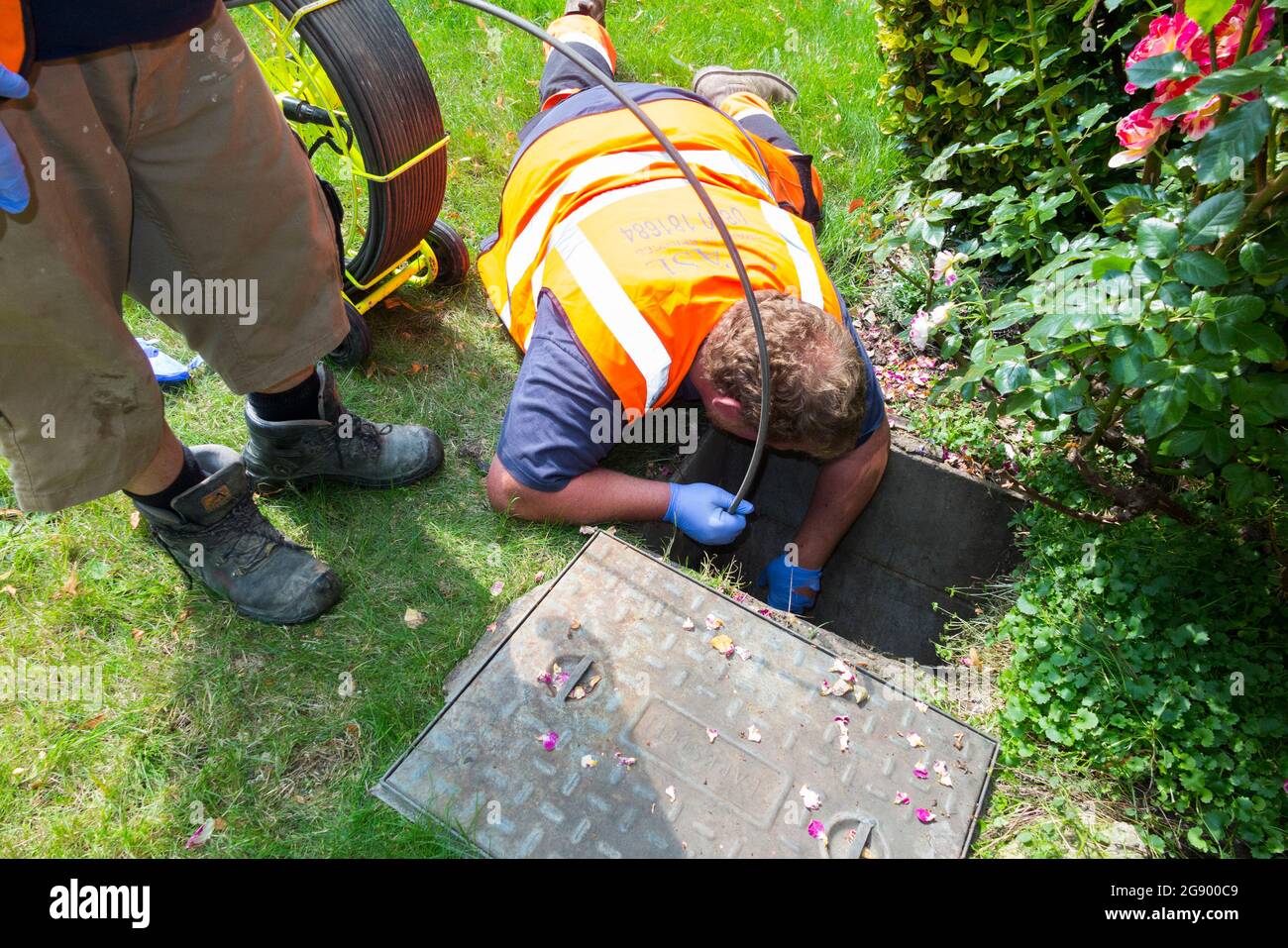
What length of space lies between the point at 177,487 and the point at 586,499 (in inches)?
43.7

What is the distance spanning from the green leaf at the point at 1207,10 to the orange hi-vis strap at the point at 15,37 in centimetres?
189

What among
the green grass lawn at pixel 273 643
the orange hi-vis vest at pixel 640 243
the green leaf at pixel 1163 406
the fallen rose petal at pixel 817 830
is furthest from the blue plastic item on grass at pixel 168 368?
the green leaf at pixel 1163 406

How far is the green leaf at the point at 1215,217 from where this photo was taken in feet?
5.02

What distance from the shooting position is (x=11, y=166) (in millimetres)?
1304

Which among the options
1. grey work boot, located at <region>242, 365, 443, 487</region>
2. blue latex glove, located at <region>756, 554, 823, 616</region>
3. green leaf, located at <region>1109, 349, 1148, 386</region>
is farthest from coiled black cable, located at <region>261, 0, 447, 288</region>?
green leaf, located at <region>1109, 349, 1148, 386</region>

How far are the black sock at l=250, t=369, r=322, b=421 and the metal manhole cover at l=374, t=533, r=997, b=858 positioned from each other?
3.04 ft

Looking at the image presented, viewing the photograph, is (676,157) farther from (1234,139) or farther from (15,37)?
(15,37)

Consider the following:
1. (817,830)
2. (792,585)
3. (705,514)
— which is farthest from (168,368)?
(817,830)

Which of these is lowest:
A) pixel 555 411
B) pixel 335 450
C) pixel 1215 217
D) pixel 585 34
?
pixel 335 450

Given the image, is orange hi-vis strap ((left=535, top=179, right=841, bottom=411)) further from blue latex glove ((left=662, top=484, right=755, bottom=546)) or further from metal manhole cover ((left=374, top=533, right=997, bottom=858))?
metal manhole cover ((left=374, top=533, right=997, bottom=858))

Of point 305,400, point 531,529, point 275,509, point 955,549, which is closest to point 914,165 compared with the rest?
point 955,549

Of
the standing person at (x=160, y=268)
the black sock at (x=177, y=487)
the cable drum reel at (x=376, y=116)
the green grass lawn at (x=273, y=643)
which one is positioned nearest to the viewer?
the standing person at (x=160, y=268)

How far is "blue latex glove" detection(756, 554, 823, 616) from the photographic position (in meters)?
2.93

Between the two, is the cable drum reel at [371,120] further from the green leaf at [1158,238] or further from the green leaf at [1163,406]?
the green leaf at [1163,406]
